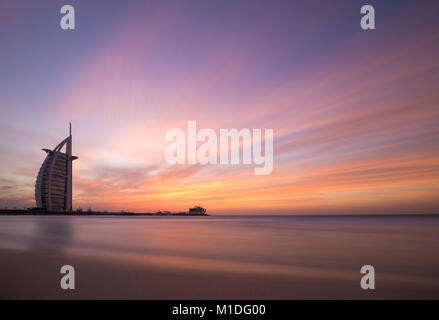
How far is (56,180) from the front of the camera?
155125 millimetres

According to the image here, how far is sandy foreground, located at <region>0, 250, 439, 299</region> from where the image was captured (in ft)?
30.2

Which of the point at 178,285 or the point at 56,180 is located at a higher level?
the point at 56,180

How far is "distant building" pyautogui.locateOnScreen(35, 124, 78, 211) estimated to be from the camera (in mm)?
151000

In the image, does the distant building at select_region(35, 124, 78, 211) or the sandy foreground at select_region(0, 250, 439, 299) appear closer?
the sandy foreground at select_region(0, 250, 439, 299)

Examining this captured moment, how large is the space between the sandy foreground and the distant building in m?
169

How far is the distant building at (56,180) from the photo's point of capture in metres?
151

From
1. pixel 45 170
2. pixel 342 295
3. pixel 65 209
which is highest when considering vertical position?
pixel 45 170

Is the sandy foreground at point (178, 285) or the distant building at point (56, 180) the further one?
the distant building at point (56, 180)

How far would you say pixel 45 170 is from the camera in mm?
149875

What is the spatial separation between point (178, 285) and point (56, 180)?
180363 mm

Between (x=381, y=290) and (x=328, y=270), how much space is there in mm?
3201

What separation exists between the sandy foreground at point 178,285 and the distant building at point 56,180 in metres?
169
